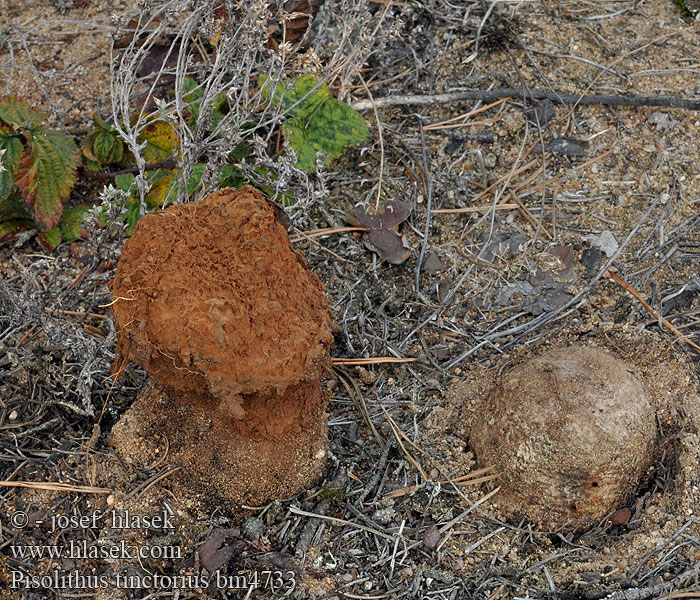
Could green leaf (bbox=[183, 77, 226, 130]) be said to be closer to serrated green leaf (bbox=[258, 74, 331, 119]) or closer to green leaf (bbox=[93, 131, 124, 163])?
serrated green leaf (bbox=[258, 74, 331, 119])

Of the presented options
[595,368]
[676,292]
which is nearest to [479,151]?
[676,292]

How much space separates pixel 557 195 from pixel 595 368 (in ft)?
3.75

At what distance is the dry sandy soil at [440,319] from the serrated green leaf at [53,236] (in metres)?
0.05

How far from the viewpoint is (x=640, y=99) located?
346cm

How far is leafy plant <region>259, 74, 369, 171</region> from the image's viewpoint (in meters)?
3.14

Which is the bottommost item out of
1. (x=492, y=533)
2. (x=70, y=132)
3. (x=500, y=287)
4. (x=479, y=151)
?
(x=492, y=533)

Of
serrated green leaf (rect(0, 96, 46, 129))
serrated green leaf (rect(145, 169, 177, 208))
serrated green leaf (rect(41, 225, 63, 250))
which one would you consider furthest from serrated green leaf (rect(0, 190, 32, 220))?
serrated green leaf (rect(145, 169, 177, 208))

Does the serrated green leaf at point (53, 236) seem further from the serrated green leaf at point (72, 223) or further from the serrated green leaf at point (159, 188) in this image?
the serrated green leaf at point (159, 188)

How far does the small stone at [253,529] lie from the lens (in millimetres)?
2338

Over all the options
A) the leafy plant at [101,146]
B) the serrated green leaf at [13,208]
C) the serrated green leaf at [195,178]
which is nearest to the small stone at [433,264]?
the serrated green leaf at [195,178]

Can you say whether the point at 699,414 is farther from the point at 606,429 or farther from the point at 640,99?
the point at 640,99

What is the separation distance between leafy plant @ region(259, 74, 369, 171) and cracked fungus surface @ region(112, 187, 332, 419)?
1.07 m

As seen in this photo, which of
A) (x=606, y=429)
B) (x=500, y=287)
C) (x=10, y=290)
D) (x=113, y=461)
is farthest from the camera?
(x=500, y=287)

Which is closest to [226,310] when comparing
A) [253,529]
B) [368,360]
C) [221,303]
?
[221,303]
